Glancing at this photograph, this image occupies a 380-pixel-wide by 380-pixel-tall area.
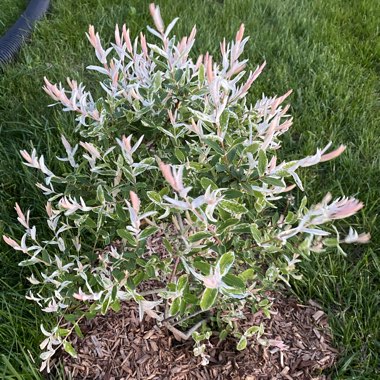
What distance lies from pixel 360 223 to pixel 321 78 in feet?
3.63

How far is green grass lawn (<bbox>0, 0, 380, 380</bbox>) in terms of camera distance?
1.97m

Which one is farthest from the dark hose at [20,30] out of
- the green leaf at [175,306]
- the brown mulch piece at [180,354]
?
the green leaf at [175,306]

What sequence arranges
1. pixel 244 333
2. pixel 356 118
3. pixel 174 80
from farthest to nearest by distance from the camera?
1. pixel 356 118
2. pixel 244 333
3. pixel 174 80

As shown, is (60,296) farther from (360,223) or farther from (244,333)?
(360,223)

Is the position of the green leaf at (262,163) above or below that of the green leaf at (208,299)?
above

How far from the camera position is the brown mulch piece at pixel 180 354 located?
5.91 feet

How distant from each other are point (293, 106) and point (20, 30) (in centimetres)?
200

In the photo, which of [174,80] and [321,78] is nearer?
[174,80]

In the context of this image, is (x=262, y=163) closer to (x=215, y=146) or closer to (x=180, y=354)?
(x=215, y=146)

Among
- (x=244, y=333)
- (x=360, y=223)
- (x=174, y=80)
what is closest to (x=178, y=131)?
(x=174, y=80)

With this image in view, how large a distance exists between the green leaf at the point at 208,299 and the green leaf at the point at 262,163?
308mm

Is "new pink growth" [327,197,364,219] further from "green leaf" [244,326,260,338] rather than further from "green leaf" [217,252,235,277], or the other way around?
"green leaf" [244,326,260,338]

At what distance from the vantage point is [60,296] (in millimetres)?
1562

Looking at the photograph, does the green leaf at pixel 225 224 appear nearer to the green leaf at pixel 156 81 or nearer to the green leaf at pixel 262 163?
the green leaf at pixel 262 163
